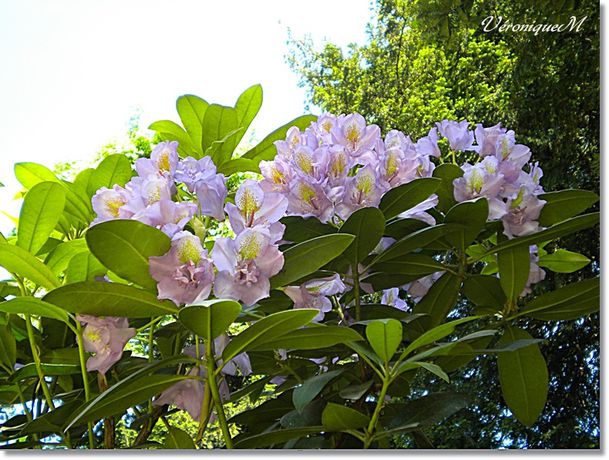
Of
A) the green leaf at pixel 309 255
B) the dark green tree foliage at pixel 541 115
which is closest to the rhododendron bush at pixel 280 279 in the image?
the green leaf at pixel 309 255

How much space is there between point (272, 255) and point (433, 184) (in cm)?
14

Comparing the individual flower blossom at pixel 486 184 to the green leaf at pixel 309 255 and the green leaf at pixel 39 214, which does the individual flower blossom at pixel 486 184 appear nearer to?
the green leaf at pixel 309 255

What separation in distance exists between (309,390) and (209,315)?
10 centimetres

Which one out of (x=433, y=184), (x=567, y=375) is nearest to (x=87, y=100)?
(x=567, y=375)

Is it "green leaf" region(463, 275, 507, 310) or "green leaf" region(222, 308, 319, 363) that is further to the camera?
"green leaf" region(463, 275, 507, 310)

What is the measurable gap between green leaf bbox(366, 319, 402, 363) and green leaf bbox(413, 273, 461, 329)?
0.11 meters

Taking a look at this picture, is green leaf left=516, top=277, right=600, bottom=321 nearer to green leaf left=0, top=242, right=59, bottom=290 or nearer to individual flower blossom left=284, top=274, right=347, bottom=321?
individual flower blossom left=284, top=274, right=347, bottom=321

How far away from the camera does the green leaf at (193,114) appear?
62cm

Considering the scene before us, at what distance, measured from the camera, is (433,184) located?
1.60 feet

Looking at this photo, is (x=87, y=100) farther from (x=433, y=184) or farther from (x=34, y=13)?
(x=433, y=184)

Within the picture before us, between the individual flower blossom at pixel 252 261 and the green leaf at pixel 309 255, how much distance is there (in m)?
0.01

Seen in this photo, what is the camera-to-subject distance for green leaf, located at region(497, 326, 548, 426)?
54cm

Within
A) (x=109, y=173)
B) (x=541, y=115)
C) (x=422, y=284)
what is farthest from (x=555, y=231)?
(x=541, y=115)

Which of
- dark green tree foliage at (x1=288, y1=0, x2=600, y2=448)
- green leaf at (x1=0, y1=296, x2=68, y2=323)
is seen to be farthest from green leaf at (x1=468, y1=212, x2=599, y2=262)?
dark green tree foliage at (x1=288, y1=0, x2=600, y2=448)
